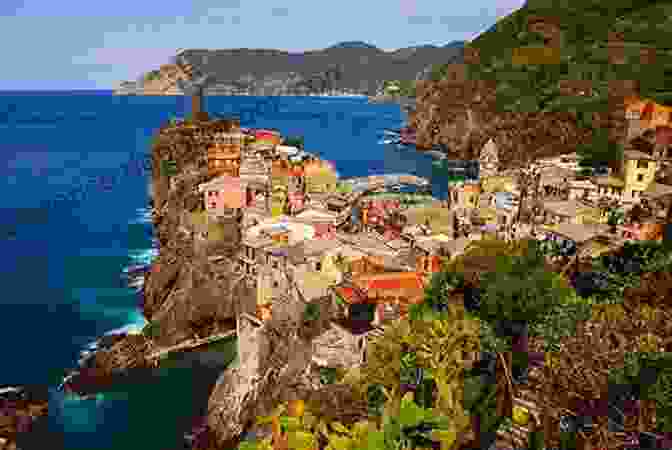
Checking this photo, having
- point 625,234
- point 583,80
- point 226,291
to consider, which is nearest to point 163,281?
point 226,291

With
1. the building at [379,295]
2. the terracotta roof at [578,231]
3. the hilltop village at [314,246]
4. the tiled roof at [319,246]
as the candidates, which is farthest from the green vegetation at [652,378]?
the tiled roof at [319,246]

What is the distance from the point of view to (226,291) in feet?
158

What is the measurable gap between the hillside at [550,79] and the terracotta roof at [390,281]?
55.5 m

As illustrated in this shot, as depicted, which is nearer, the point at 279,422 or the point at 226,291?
→ the point at 279,422

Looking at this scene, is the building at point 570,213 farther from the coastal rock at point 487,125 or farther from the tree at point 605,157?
the coastal rock at point 487,125

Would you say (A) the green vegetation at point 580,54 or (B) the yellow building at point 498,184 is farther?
(A) the green vegetation at point 580,54

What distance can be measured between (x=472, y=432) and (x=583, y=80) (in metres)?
115

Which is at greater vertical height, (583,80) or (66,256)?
(583,80)

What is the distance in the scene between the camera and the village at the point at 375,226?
107ft

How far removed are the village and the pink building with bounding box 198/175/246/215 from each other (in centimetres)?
11

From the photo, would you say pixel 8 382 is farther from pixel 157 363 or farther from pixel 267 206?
pixel 267 206

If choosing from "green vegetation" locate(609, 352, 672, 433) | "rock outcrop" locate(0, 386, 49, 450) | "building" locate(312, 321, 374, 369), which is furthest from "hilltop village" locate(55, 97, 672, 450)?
"green vegetation" locate(609, 352, 672, 433)

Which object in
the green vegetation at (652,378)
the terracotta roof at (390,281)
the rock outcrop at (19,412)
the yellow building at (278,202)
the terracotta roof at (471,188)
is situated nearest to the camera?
the green vegetation at (652,378)

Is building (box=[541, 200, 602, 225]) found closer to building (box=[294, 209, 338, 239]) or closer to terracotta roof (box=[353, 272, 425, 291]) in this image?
terracotta roof (box=[353, 272, 425, 291])
